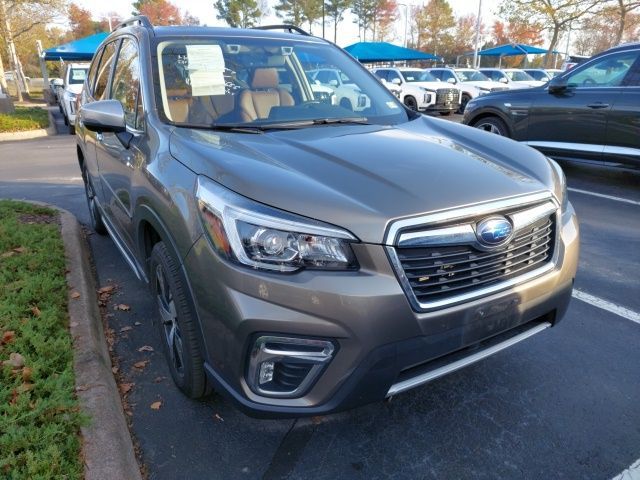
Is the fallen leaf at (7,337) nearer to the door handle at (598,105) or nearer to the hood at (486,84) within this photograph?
the door handle at (598,105)

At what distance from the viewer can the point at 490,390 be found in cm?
266

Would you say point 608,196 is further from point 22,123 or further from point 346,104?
point 22,123

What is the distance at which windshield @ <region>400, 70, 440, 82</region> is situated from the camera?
63.6 feet

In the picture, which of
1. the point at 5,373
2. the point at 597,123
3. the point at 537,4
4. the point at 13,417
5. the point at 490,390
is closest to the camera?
the point at 13,417

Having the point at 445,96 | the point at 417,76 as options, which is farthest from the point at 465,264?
the point at 417,76

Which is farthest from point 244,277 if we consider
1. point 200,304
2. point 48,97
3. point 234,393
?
point 48,97

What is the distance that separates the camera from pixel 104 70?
13.6 feet

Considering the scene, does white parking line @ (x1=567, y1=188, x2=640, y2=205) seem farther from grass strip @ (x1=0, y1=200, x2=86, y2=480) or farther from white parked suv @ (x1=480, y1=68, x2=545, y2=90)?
white parked suv @ (x1=480, y1=68, x2=545, y2=90)

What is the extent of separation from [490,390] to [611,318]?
129 centimetres

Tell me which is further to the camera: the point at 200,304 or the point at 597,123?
the point at 597,123

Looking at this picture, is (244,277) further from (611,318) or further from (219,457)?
(611,318)

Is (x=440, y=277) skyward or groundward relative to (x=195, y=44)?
groundward

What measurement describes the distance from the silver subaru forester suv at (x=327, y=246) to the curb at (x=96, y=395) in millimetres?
333

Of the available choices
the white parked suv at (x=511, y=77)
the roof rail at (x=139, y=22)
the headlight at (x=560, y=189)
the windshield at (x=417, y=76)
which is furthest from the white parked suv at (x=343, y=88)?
the white parked suv at (x=511, y=77)
